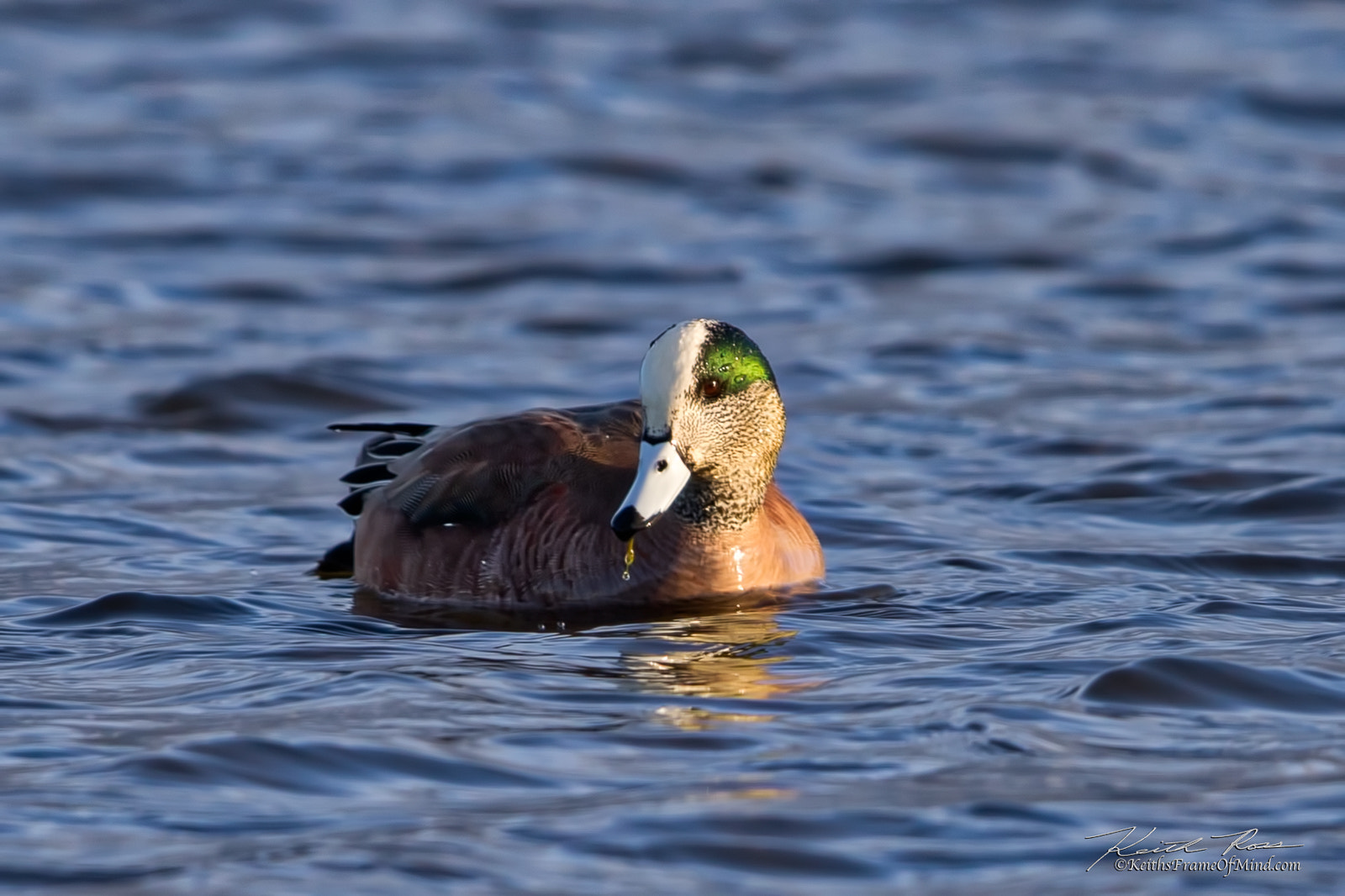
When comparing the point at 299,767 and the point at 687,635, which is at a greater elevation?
the point at 299,767

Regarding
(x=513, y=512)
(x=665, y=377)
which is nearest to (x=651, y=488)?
(x=665, y=377)

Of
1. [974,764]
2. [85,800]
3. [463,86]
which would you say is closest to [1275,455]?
[974,764]

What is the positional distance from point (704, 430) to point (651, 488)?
373 millimetres

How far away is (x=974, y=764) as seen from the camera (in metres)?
5.49

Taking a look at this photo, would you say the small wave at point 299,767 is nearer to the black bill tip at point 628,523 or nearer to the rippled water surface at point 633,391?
the rippled water surface at point 633,391

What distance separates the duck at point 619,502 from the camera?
714 cm

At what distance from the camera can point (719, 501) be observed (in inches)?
292

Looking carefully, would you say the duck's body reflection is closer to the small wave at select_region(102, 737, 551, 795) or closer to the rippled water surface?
the rippled water surface

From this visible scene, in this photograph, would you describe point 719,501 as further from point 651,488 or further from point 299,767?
point 299,767

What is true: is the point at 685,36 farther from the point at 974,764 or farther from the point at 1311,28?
the point at 974,764

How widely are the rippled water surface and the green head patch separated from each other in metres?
0.77

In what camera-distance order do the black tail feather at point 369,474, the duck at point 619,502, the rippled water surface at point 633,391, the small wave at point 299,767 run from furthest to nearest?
1. the black tail feather at point 369,474
2. the duck at point 619,502
3. the small wave at point 299,767
4. the rippled water surface at point 633,391

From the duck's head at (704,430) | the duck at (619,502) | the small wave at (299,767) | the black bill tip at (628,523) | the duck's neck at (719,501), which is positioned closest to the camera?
the small wave at (299,767)

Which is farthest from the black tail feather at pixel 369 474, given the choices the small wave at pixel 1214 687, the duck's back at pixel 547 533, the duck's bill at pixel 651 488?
the small wave at pixel 1214 687
